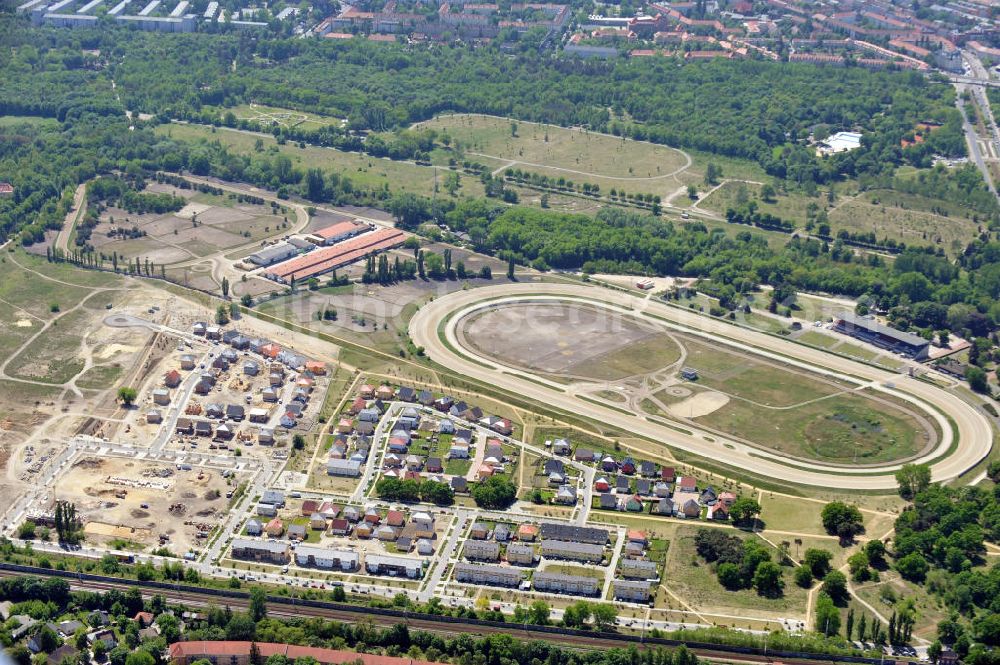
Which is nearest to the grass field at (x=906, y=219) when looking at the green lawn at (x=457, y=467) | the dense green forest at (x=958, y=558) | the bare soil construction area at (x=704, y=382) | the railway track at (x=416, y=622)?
the bare soil construction area at (x=704, y=382)

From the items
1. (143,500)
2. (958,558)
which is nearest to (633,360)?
(958,558)

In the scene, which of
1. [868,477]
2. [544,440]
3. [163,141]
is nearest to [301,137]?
[163,141]

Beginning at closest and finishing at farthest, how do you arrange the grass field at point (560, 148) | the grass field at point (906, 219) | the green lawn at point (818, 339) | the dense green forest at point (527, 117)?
1. the green lawn at point (818, 339)
2. the dense green forest at point (527, 117)
3. the grass field at point (906, 219)
4. the grass field at point (560, 148)

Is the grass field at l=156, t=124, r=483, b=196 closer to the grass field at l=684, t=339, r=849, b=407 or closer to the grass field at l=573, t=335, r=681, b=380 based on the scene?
the grass field at l=573, t=335, r=681, b=380

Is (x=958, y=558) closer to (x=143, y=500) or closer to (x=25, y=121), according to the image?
(x=143, y=500)

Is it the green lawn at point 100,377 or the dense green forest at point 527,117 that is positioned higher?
the dense green forest at point 527,117

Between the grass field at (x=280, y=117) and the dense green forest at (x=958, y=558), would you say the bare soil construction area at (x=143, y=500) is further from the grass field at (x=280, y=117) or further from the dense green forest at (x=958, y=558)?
the grass field at (x=280, y=117)
